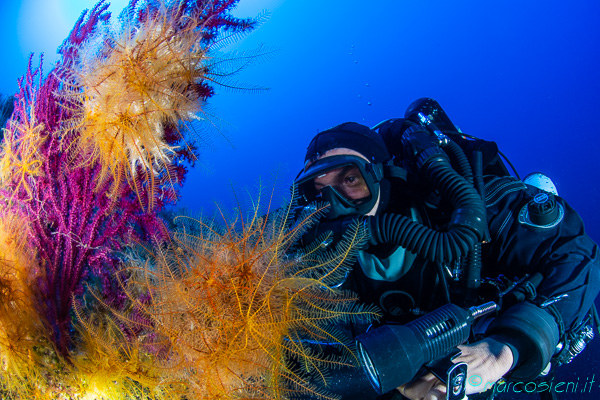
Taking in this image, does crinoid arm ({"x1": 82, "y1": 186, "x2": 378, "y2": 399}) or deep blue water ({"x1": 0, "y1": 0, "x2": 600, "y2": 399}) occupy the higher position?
deep blue water ({"x1": 0, "y1": 0, "x2": 600, "y2": 399})

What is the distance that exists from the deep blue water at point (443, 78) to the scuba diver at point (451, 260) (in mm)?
62865

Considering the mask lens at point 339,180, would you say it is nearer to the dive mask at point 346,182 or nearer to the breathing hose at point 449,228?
the dive mask at point 346,182

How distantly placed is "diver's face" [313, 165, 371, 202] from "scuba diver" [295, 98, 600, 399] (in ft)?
0.04

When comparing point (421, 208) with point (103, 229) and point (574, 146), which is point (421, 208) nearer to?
point (103, 229)

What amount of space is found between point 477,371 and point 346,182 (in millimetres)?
1983

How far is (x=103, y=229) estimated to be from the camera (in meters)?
3.20

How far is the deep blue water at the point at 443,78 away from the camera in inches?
2778

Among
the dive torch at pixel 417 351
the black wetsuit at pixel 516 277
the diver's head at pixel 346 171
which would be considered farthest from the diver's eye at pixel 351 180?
the dive torch at pixel 417 351

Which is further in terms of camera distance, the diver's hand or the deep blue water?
the deep blue water

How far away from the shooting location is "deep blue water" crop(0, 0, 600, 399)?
70.6m

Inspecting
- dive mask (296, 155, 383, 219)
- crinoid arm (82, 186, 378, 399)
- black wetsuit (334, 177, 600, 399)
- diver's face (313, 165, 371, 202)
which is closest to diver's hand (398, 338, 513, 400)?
black wetsuit (334, 177, 600, 399)

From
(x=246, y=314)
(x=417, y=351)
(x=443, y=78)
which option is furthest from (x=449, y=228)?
(x=443, y=78)

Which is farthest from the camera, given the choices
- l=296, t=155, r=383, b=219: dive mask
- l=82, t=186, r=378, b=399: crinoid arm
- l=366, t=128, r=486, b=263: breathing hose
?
l=296, t=155, r=383, b=219: dive mask

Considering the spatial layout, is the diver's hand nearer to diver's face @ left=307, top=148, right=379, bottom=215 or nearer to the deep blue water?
diver's face @ left=307, top=148, right=379, bottom=215
